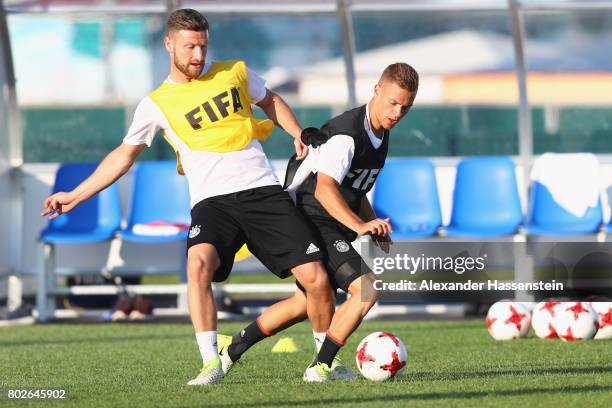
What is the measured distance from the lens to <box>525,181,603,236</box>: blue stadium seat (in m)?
11.5

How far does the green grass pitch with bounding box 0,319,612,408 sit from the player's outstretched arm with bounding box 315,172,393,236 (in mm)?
793

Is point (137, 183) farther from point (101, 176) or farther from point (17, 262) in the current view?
point (101, 176)

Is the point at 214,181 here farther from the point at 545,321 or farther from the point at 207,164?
the point at 545,321

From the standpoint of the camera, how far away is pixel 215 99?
6.69 meters

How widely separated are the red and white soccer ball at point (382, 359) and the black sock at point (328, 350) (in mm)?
223

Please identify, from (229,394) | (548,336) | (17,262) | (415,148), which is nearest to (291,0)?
→ (415,148)

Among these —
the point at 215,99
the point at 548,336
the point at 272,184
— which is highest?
the point at 215,99

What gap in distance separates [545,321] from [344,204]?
10.5ft

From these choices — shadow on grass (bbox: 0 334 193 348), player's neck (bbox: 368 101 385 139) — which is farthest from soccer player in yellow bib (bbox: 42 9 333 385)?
shadow on grass (bbox: 0 334 193 348)

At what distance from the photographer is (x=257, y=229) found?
657cm

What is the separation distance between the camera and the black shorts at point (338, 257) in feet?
21.3

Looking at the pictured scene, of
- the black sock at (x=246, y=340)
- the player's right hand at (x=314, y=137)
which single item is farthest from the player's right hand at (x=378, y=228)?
the black sock at (x=246, y=340)

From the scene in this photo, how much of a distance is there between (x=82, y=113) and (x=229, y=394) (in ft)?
23.8

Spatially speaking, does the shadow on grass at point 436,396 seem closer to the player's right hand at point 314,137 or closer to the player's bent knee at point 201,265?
the player's bent knee at point 201,265
